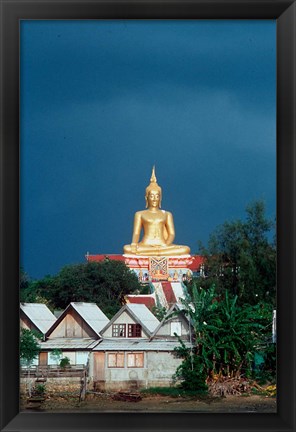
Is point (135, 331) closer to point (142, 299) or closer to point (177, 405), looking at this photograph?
point (142, 299)

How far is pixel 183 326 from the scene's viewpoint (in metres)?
4.71

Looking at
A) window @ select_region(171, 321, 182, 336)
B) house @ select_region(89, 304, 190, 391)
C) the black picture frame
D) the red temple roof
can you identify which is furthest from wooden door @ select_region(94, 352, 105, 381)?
the black picture frame

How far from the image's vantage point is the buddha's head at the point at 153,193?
4.68 meters

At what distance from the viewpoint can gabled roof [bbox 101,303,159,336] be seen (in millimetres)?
4750

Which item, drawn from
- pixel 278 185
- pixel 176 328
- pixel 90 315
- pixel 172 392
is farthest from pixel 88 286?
pixel 278 185

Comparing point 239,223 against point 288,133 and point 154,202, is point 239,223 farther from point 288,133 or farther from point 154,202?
point 288,133

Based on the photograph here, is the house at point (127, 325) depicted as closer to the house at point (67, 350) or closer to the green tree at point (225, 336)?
the house at point (67, 350)

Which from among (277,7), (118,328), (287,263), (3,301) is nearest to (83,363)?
(118,328)

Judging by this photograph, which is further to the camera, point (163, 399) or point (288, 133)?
point (163, 399)

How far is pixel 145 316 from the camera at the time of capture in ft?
15.7

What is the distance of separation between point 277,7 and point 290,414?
1.66m

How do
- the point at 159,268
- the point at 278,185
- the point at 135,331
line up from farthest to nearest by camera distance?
the point at 159,268, the point at 135,331, the point at 278,185

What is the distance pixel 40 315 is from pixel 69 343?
0.64ft

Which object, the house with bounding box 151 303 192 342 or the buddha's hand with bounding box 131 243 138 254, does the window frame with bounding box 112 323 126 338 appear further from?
the buddha's hand with bounding box 131 243 138 254
